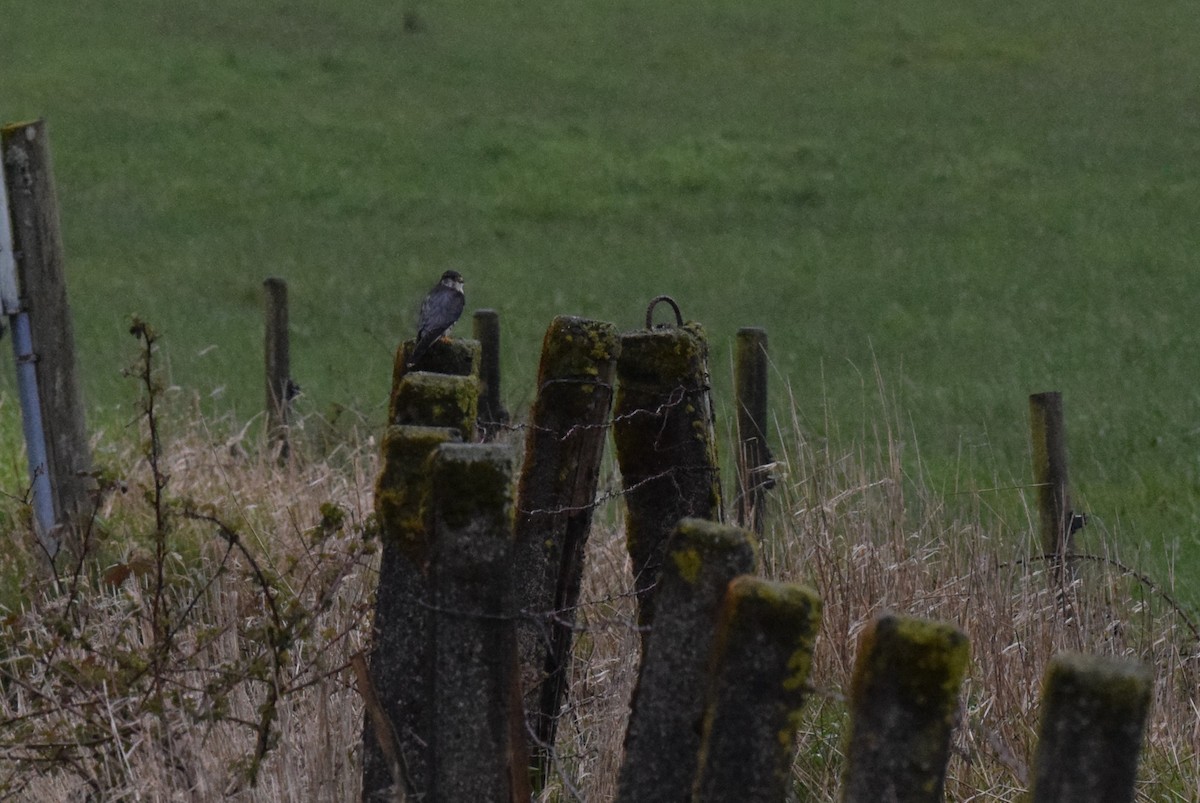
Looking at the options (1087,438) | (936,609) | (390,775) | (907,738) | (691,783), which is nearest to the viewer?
(907,738)

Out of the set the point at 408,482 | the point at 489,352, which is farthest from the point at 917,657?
the point at 489,352

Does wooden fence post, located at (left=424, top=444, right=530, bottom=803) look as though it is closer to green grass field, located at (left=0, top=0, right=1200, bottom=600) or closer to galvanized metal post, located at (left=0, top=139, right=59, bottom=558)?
galvanized metal post, located at (left=0, top=139, right=59, bottom=558)

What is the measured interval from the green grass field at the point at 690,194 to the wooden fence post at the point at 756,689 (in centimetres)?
514

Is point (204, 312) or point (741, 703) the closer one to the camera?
point (741, 703)

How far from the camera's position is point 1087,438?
1047cm

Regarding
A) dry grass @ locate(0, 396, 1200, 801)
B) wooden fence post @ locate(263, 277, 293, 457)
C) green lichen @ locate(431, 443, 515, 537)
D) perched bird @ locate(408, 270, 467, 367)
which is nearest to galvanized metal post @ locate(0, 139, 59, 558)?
dry grass @ locate(0, 396, 1200, 801)

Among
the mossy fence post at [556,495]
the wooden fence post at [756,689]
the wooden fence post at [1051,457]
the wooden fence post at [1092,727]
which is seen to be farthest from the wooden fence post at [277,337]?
the wooden fence post at [1092,727]

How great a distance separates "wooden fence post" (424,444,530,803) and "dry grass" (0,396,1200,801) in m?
0.32

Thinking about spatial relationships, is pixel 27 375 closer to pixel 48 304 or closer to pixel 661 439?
pixel 48 304

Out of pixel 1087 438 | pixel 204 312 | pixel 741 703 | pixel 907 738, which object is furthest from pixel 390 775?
pixel 204 312

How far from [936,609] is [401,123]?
18.9m

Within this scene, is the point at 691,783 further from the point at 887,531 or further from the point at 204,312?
the point at 204,312

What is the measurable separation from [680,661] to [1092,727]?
60cm

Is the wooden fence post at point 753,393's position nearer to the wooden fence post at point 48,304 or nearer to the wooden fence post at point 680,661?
the wooden fence post at point 48,304
